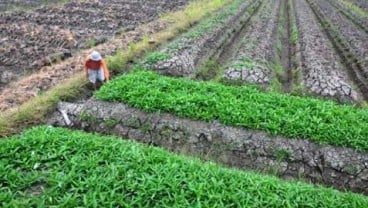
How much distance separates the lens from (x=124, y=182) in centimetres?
643

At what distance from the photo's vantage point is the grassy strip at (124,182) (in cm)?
612

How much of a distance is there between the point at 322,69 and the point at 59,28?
1107cm

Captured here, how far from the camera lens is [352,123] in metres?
9.02

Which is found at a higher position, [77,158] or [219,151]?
[77,158]

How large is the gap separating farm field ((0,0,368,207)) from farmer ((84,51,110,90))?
33 cm

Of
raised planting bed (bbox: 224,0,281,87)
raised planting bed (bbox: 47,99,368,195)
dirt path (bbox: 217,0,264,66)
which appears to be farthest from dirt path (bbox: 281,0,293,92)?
raised planting bed (bbox: 47,99,368,195)

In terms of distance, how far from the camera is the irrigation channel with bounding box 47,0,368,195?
8.20m

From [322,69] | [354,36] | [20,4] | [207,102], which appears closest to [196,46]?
[322,69]

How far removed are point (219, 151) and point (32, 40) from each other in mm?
10107

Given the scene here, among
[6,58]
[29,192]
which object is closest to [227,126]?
[29,192]

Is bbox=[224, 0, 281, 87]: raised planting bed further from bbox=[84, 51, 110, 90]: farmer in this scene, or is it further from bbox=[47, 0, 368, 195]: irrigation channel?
bbox=[84, 51, 110, 90]: farmer

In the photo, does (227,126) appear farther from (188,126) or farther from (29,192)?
(29,192)

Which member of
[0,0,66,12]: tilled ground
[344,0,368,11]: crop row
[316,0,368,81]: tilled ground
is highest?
[0,0,66,12]: tilled ground

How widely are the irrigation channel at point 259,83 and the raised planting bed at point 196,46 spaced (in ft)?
0.12
